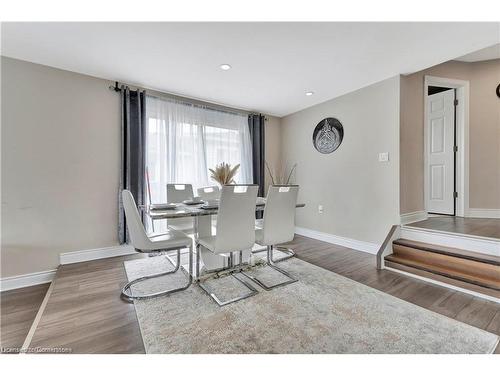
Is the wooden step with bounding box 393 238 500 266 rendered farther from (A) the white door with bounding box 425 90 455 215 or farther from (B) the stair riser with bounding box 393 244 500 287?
(A) the white door with bounding box 425 90 455 215

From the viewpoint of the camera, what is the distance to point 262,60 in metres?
2.48

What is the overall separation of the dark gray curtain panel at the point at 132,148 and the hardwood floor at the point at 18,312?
3.21 ft

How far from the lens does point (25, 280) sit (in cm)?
250

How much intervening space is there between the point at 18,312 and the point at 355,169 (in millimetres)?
4315

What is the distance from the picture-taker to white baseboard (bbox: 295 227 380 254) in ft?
10.7

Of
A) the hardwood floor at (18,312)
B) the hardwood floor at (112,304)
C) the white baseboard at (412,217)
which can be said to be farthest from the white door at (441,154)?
the hardwood floor at (18,312)

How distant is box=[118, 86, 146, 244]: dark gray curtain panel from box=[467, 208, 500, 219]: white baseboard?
517cm

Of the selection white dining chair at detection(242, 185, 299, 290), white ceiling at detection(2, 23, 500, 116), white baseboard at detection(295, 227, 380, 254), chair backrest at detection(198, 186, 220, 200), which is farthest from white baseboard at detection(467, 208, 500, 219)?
chair backrest at detection(198, 186, 220, 200)

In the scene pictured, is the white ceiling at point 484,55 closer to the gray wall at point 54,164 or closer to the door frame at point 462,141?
the door frame at point 462,141

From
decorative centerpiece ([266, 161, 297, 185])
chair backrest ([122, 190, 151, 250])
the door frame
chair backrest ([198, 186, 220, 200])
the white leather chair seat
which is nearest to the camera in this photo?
chair backrest ([122, 190, 151, 250])

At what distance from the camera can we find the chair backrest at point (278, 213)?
7.47 feet

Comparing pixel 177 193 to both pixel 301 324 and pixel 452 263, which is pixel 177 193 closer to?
pixel 301 324
